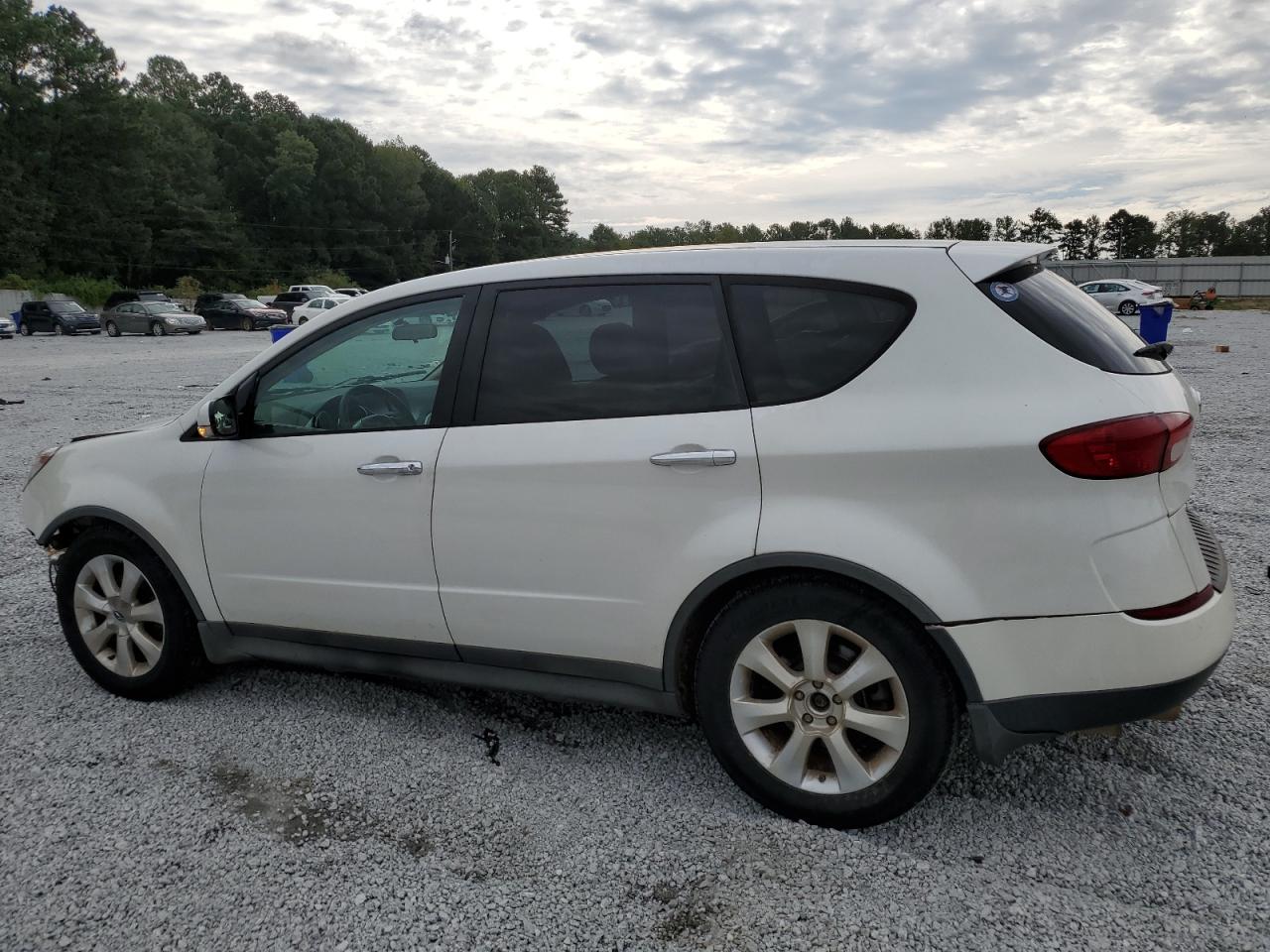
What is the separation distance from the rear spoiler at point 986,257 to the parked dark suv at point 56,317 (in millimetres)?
44806

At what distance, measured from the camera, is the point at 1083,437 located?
2.37 m

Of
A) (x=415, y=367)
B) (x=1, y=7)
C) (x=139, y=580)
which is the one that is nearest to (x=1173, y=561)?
(x=415, y=367)

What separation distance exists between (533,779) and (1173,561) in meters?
2.06

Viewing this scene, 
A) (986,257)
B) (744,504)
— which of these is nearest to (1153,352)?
(986,257)

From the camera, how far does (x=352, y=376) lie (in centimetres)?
355

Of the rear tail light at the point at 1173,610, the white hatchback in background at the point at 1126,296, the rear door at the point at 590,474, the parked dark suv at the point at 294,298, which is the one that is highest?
the parked dark suv at the point at 294,298

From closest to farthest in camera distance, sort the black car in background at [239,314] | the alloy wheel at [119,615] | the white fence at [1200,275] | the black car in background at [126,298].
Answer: the alloy wheel at [119,615] → the black car in background at [126,298] → the black car in background at [239,314] → the white fence at [1200,275]

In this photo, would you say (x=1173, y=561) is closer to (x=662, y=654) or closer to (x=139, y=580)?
(x=662, y=654)

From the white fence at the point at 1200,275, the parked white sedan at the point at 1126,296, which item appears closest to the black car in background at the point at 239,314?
the parked white sedan at the point at 1126,296

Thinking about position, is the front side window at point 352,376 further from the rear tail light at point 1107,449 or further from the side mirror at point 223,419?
the rear tail light at point 1107,449

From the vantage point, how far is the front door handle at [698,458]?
2.71 m

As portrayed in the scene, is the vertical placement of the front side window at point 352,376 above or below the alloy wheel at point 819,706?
above

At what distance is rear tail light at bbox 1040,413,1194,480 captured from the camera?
7.77 feet

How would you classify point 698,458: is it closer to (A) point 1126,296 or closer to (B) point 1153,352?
(B) point 1153,352
